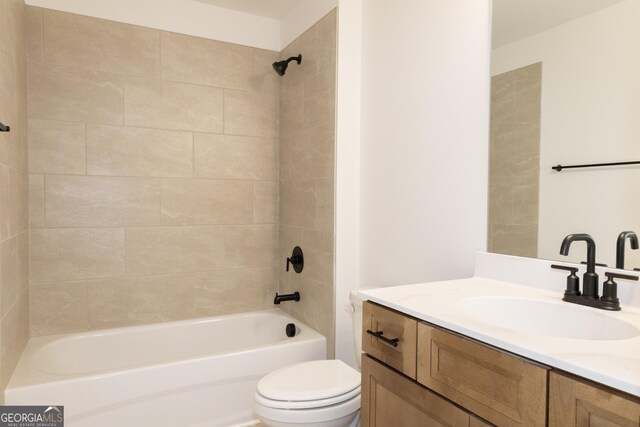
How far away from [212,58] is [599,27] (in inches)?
89.6

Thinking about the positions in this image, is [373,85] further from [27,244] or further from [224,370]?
[27,244]

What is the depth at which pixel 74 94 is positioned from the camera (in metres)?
2.38

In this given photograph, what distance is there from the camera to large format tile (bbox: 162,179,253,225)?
2.64 meters

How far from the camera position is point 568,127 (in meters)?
1.31

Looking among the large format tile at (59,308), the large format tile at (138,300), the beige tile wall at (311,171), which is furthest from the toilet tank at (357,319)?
the large format tile at (59,308)

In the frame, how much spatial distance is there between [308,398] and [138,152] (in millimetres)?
1877

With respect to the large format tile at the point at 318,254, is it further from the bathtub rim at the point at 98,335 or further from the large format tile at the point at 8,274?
the large format tile at the point at 8,274

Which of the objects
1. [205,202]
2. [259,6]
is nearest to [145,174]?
[205,202]

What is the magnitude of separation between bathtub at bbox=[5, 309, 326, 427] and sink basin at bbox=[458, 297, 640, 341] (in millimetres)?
1310

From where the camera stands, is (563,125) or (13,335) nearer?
(563,125)

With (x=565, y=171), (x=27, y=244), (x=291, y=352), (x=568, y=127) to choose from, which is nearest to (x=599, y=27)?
(x=568, y=127)

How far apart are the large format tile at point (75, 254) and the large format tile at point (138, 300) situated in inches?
3.6

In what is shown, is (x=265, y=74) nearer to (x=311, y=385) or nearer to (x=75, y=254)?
(x=75, y=254)

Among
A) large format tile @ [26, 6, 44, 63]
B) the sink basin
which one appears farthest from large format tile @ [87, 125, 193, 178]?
the sink basin
